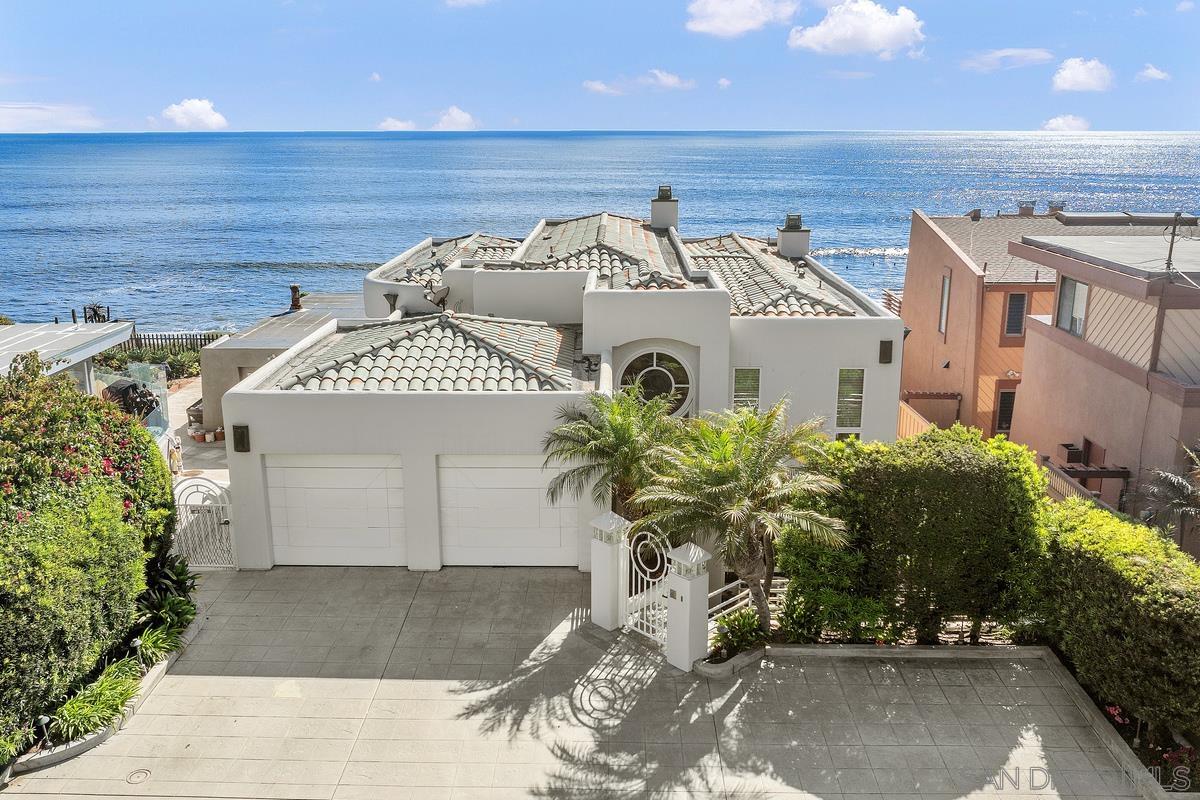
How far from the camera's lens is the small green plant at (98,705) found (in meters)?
11.0

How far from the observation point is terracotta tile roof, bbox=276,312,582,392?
50.5ft

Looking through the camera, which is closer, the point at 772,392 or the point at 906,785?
the point at 906,785

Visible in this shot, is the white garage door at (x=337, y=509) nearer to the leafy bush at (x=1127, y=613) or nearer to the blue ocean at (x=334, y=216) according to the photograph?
the leafy bush at (x=1127, y=613)

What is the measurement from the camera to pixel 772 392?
1859cm

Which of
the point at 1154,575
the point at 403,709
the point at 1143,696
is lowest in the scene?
the point at 403,709

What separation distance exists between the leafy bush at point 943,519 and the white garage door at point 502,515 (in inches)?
196

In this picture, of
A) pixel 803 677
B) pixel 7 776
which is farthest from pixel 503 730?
pixel 7 776

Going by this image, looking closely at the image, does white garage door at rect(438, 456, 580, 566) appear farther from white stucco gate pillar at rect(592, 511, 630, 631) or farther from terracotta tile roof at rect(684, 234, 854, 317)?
terracotta tile roof at rect(684, 234, 854, 317)

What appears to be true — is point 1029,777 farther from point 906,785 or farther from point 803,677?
point 803,677

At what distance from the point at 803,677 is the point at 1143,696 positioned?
3966 mm

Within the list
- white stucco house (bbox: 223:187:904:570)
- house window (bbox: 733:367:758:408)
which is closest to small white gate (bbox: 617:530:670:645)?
white stucco house (bbox: 223:187:904:570)

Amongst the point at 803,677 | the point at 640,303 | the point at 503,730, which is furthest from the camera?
the point at 640,303

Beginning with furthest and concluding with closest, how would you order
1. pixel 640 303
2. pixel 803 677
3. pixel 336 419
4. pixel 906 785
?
pixel 640 303 < pixel 336 419 < pixel 803 677 < pixel 906 785

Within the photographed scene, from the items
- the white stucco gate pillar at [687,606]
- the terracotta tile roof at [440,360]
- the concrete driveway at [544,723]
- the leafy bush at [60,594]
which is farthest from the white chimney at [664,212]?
the leafy bush at [60,594]
